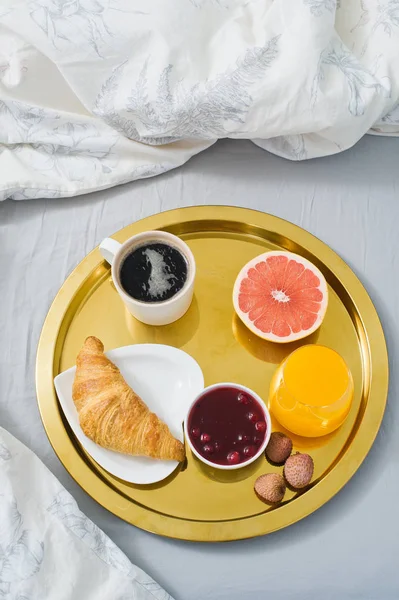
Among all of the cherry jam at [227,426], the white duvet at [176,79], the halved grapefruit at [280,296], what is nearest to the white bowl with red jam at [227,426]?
the cherry jam at [227,426]

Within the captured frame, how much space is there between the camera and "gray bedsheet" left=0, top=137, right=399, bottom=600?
3.05 ft

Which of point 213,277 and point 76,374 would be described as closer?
point 76,374

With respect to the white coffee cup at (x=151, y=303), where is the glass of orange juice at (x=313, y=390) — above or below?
below

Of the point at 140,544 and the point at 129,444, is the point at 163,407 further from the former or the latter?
the point at 140,544

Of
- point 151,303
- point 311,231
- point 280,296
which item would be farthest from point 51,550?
point 311,231

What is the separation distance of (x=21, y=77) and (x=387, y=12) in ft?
2.13

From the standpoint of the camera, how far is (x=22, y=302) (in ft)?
3.64

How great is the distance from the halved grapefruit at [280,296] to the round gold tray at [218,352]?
0.15 feet

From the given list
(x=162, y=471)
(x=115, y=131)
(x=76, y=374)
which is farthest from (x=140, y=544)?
(x=115, y=131)

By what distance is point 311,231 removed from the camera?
45.4 inches

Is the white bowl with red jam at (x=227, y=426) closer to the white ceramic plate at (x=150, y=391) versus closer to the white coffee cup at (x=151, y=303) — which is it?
the white ceramic plate at (x=150, y=391)

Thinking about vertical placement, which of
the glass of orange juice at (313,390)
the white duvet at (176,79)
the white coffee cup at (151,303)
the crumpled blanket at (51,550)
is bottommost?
the crumpled blanket at (51,550)

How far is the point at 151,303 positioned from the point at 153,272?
0.05 metres

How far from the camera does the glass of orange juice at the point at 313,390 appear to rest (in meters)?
0.91
